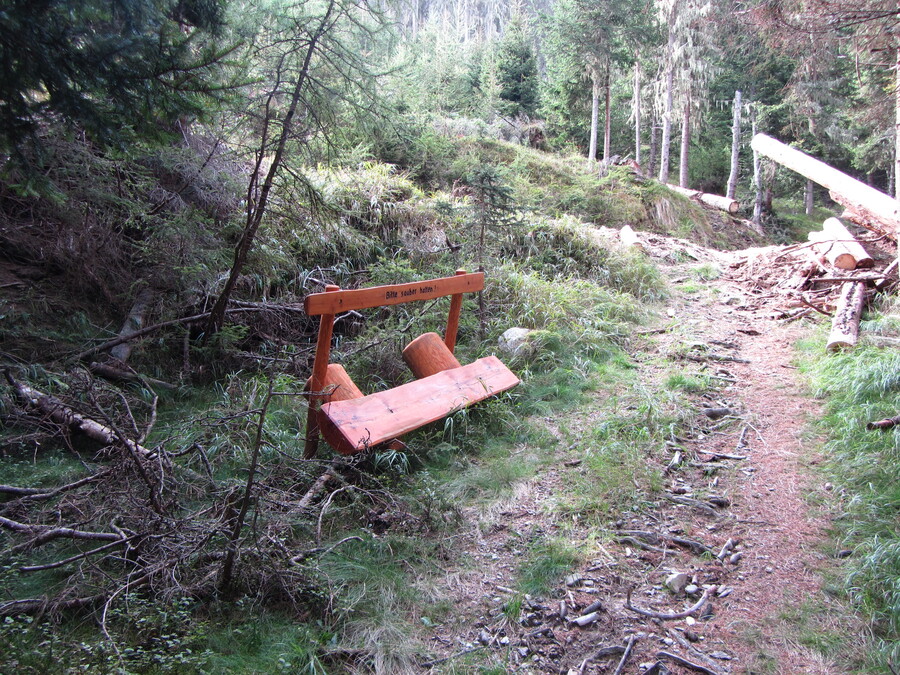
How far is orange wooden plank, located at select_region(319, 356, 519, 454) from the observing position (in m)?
3.95

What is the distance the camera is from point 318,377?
409cm

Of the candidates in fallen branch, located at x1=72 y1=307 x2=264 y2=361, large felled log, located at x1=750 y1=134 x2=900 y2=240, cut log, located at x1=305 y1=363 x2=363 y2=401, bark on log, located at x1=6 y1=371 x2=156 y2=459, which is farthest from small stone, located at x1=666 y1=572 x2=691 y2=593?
large felled log, located at x1=750 y1=134 x2=900 y2=240

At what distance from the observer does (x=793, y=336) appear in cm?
690

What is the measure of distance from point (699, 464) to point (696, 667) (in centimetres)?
198

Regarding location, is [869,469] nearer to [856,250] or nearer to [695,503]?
[695,503]

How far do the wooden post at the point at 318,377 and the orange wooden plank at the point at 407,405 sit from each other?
0.12m

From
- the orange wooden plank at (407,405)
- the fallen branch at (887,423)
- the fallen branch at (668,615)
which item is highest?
the fallen branch at (887,423)

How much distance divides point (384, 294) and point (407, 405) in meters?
0.91

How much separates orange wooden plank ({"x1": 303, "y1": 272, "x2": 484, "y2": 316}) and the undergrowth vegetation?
3301 mm

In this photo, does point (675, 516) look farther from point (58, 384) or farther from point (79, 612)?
point (58, 384)

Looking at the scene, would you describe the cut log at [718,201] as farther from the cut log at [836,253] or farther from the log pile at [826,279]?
the cut log at [836,253]

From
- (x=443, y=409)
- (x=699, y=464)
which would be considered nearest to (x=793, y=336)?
(x=699, y=464)

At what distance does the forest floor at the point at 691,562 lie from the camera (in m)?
2.56

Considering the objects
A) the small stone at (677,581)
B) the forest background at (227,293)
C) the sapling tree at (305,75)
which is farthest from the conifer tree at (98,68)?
the small stone at (677,581)
